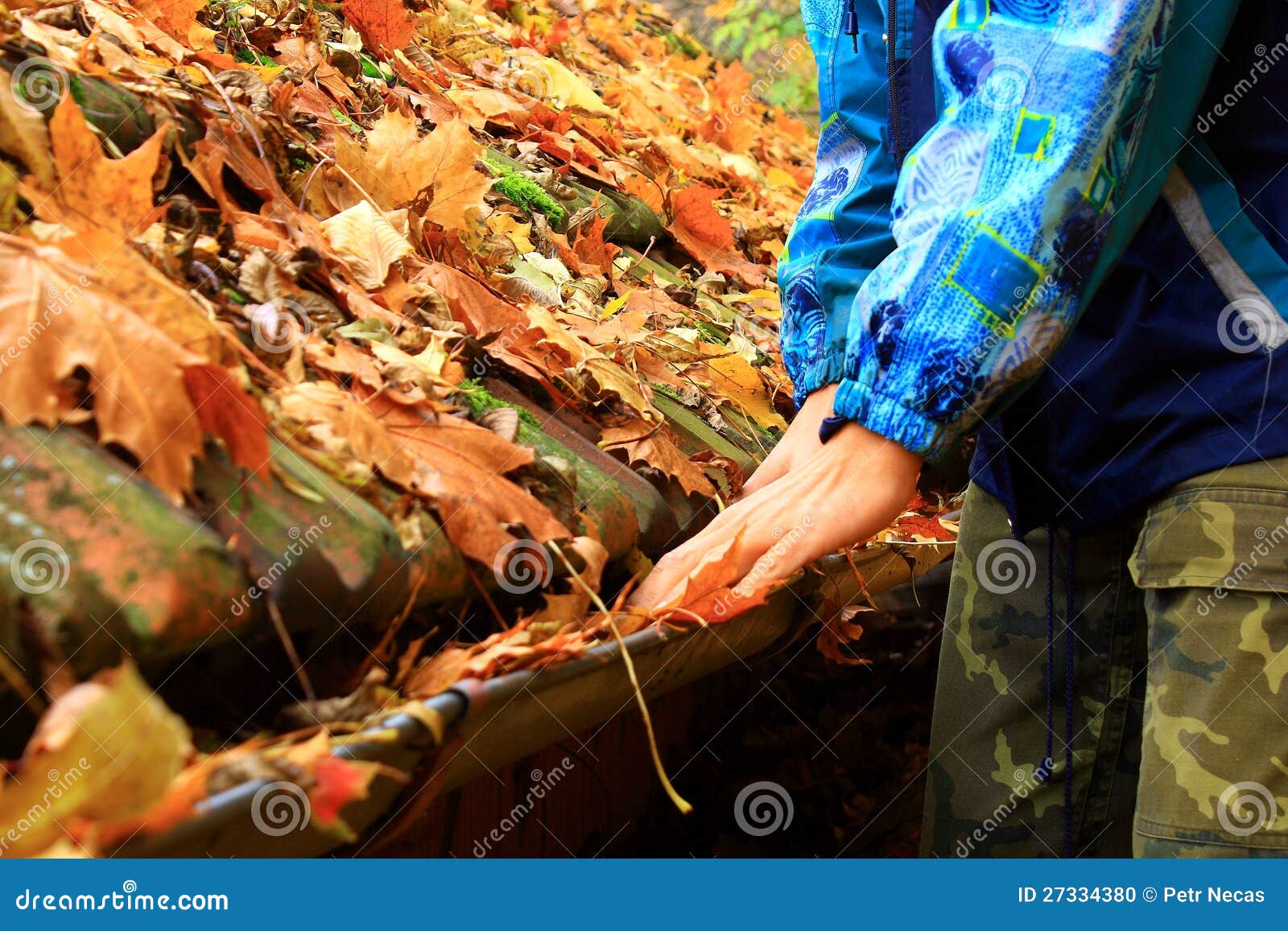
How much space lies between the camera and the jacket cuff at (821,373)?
66.6 inches

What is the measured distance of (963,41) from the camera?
118 centimetres

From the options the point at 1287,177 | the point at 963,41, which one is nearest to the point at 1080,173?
the point at 963,41

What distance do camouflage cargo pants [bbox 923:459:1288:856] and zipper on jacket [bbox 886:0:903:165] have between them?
673 mm

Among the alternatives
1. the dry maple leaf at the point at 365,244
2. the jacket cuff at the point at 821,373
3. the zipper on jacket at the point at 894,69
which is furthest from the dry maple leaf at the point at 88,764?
the zipper on jacket at the point at 894,69

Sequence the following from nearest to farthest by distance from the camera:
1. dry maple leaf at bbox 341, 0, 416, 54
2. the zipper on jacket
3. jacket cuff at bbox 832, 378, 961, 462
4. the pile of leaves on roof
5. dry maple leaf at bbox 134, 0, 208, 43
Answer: the pile of leaves on roof < jacket cuff at bbox 832, 378, 961, 462 < the zipper on jacket < dry maple leaf at bbox 134, 0, 208, 43 < dry maple leaf at bbox 341, 0, 416, 54

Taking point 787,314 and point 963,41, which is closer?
point 963,41

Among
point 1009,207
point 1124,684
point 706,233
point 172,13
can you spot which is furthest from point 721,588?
point 706,233

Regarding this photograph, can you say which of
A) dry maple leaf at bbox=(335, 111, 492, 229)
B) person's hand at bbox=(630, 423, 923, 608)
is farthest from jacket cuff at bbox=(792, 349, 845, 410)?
dry maple leaf at bbox=(335, 111, 492, 229)

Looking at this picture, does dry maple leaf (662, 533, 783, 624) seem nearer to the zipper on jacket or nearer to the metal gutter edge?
the metal gutter edge

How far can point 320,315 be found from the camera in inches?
49.0

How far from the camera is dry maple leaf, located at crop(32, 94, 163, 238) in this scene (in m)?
1.03

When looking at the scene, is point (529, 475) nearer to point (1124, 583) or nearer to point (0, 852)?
point (0, 852)

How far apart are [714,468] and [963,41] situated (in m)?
0.73

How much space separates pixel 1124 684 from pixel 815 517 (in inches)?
30.8
